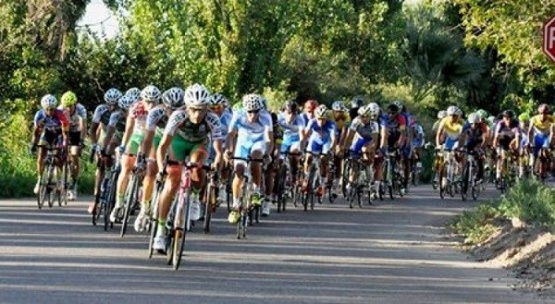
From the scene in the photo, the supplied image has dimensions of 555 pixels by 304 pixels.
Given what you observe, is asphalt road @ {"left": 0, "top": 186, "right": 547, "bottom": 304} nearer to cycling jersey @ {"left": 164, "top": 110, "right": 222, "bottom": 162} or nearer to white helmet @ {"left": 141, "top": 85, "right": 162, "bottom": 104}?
cycling jersey @ {"left": 164, "top": 110, "right": 222, "bottom": 162}

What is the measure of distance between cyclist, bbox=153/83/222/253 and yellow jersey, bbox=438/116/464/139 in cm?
1650

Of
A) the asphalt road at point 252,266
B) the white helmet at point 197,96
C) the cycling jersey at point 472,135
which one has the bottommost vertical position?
the asphalt road at point 252,266

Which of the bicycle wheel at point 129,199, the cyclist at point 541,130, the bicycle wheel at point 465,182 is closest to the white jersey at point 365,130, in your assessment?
the bicycle wheel at point 465,182

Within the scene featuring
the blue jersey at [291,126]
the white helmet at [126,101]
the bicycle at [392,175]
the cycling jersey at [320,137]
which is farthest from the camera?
the bicycle at [392,175]

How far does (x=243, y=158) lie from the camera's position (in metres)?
21.9

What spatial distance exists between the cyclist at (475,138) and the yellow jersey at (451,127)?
0.43 feet

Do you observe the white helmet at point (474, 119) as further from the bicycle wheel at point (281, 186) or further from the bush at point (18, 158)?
the bush at point (18, 158)

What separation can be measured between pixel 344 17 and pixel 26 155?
22.4 metres

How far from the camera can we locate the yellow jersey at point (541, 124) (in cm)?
3540

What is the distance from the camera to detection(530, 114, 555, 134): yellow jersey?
35.4 meters

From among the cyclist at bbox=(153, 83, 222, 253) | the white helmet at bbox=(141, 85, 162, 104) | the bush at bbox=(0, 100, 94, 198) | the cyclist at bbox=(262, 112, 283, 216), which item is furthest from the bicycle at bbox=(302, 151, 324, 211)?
the cyclist at bbox=(153, 83, 222, 253)

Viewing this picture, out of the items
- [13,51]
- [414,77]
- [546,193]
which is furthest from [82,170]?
[414,77]

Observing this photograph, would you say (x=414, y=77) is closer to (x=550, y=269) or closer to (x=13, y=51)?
(x=13, y=51)

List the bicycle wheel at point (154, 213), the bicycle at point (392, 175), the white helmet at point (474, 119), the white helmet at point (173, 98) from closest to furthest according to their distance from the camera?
the bicycle wheel at point (154, 213), the white helmet at point (173, 98), the bicycle at point (392, 175), the white helmet at point (474, 119)
